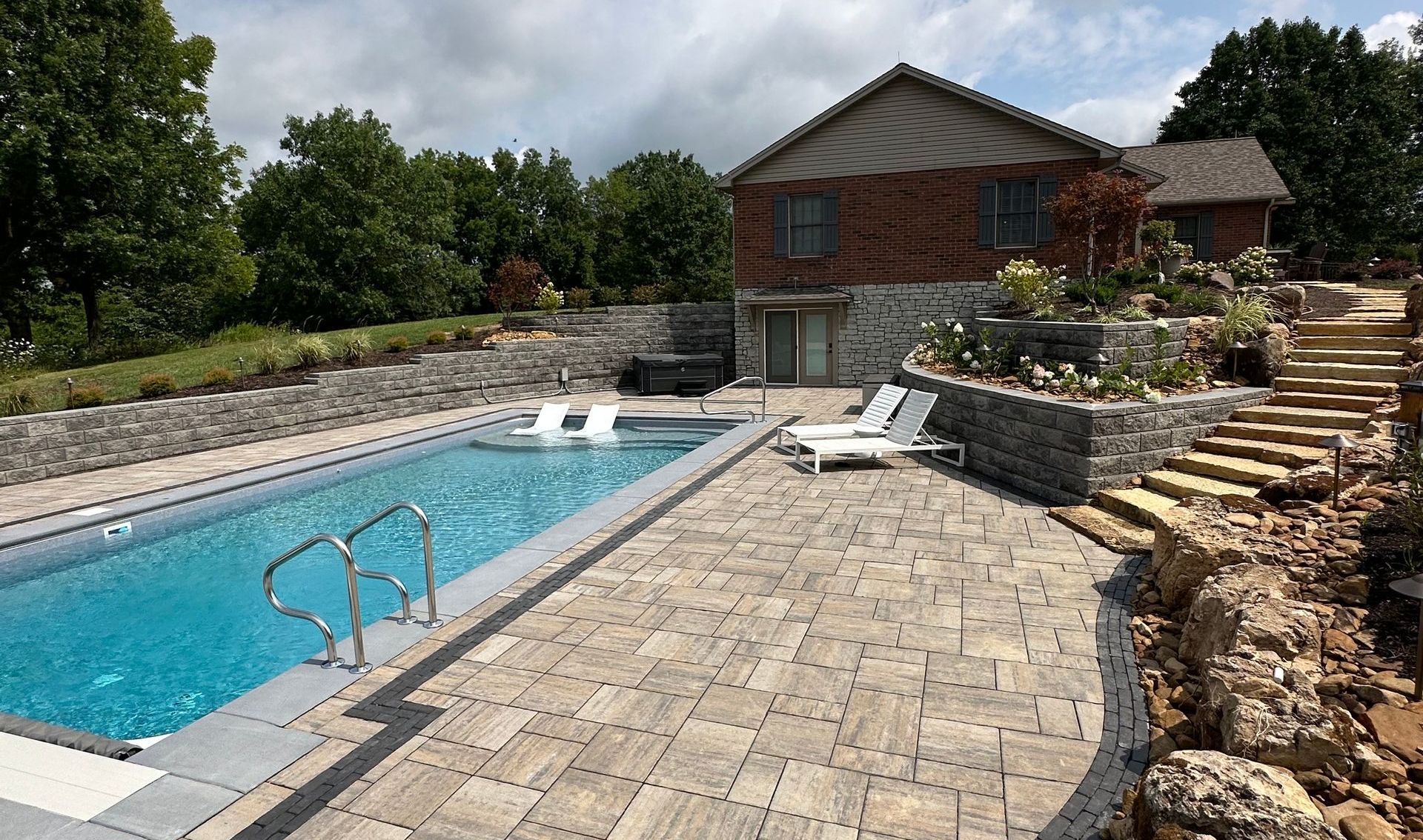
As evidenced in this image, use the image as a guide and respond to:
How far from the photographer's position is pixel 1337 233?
104 ft

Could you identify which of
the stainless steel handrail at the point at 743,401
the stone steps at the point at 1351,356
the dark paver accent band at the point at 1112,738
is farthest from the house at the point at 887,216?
the dark paver accent band at the point at 1112,738

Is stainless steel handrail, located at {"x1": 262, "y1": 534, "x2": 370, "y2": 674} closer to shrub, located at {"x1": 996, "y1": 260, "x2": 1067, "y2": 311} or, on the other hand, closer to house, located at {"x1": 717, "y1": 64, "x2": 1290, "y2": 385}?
shrub, located at {"x1": 996, "y1": 260, "x2": 1067, "y2": 311}

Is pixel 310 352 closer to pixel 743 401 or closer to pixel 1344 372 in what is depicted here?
pixel 743 401

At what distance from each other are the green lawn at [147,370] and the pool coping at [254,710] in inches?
175

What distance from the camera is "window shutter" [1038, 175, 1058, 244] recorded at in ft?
53.2

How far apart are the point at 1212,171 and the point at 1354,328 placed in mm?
15707

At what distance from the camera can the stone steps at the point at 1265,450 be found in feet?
21.2

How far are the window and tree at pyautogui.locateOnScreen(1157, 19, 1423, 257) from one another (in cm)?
2705

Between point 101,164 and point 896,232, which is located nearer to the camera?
point 896,232

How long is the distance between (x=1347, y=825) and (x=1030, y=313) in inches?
410

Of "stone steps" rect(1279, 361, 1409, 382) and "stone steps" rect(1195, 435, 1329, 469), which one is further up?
"stone steps" rect(1279, 361, 1409, 382)

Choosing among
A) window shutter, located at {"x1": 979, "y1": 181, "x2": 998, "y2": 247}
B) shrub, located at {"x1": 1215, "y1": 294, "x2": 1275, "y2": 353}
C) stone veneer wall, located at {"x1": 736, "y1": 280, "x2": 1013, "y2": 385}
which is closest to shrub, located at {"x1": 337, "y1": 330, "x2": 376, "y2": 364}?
stone veneer wall, located at {"x1": 736, "y1": 280, "x2": 1013, "y2": 385}

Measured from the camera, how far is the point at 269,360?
13.6 meters

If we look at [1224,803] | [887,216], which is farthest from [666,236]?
[1224,803]
